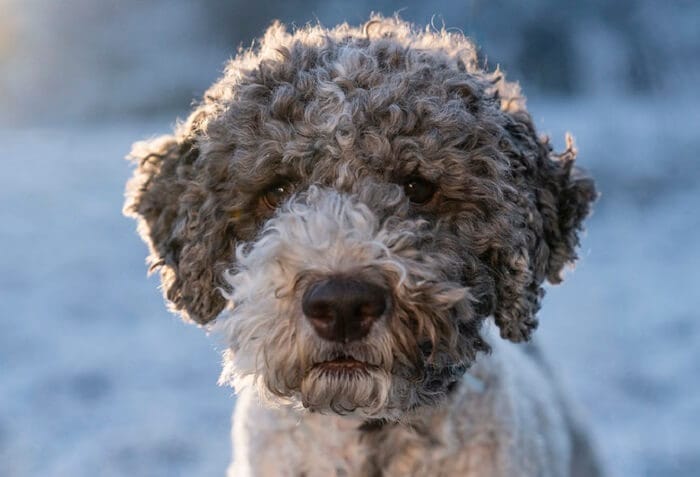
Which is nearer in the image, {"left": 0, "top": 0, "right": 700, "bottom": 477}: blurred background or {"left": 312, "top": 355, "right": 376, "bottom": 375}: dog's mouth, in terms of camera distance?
{"left": 312, "top": 355, "right": 376, "bottom": 375}: dog's mouth

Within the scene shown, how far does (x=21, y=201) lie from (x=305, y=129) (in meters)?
7.25

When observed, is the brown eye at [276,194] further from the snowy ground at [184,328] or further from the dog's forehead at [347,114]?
the snowy ground at [184,328]

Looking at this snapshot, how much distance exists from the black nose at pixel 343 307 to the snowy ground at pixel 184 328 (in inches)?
81.6

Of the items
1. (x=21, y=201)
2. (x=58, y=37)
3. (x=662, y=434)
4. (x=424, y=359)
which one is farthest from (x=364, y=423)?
(x=58, y=37)

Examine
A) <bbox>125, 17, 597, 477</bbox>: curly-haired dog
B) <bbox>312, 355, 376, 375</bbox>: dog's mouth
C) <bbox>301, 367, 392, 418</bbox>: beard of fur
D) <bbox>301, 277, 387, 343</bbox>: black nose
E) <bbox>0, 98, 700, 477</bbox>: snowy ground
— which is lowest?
<bbox>301, 367, 392, 418</bbox>: beard of fur

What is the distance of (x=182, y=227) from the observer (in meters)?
3.08

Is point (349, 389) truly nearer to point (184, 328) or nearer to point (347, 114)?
point (347, 114)

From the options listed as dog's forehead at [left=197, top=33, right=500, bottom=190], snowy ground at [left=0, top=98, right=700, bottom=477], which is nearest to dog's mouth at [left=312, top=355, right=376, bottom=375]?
dog's forehead at [left=197, top=33, right=500, bottom=190]

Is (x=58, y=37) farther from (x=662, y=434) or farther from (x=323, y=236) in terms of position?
(x=323, y=236)

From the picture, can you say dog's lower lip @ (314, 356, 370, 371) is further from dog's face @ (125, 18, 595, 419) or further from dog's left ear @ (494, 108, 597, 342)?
dog's left ear @ (494, 108, 597, 342)

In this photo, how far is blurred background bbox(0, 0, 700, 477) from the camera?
5.55 meters

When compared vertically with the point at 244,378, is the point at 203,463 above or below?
above

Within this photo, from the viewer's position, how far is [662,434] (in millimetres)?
5551

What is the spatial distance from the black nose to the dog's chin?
0.09 meters
